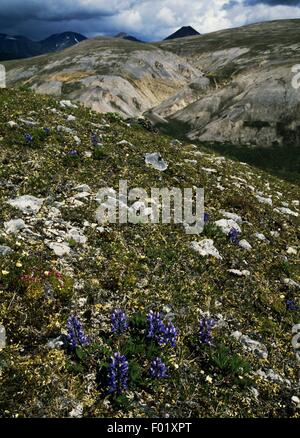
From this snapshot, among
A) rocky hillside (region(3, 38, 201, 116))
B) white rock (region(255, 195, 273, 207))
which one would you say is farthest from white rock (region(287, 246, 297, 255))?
rocky hillside (region(3, 38, 201, 116))

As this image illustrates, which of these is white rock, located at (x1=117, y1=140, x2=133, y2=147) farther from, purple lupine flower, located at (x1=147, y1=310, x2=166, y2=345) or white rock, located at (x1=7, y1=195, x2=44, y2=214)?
purple lupine flower, located at (x1=147, y1=310, x2=166, y2=345)

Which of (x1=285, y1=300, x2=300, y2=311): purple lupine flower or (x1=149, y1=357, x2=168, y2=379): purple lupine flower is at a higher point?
→ (x1=149, y1=357, x2=168, y2=379): purple lupine flower

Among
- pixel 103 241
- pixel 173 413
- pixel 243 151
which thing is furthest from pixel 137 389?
pixel 243 151

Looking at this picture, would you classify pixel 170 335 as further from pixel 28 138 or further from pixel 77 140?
pixel 77 140

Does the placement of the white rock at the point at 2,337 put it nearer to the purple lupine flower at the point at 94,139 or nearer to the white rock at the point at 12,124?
A: the white rock at the point at 12,124

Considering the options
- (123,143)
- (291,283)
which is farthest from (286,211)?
(123,143)

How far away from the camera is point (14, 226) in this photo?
33.2 feet

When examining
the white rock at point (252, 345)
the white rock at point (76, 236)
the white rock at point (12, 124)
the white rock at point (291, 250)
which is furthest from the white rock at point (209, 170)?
the white rock at point (252, 345)

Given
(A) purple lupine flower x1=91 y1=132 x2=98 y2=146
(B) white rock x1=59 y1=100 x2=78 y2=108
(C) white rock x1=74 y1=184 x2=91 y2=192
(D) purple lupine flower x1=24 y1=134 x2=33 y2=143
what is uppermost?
(B) white rock x1=59 y1=100 x2=78 y2=108

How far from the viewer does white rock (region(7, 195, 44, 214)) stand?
35.9 feet

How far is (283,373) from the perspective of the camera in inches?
331

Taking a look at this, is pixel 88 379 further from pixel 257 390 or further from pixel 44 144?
pixel 44 144

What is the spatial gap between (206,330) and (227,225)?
5.11 meters

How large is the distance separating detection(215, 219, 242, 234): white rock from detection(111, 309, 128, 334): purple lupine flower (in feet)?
17.9
